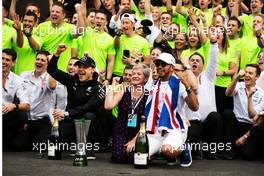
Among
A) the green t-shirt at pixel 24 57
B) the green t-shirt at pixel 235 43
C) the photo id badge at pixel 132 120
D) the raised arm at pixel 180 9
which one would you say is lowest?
the photo id badge at pixel 132 120

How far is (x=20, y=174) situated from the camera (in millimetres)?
6105

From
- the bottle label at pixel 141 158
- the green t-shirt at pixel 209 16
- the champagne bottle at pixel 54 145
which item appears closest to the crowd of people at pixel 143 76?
the green t-shirt at pixel 209 16

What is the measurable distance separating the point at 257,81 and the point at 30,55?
3.10 m

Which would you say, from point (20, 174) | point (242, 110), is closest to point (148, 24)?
point (242, 110)

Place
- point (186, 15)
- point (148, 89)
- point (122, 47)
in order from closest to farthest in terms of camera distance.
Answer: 1. point (148, 89)
2. point (122, 47)
3. point (186, 15)

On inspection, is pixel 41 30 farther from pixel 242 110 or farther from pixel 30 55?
pixel 242 110

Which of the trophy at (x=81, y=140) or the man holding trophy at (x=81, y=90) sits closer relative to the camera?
the trophy at (x=81, y=140)

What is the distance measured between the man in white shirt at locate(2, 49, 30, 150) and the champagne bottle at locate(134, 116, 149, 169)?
6.67ft

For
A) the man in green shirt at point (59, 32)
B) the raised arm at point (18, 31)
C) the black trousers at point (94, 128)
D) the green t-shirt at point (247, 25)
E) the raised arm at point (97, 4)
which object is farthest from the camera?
the raised arm at point (97, 4)

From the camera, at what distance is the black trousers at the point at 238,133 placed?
791cm

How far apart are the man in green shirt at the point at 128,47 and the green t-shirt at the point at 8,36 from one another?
1.43 m

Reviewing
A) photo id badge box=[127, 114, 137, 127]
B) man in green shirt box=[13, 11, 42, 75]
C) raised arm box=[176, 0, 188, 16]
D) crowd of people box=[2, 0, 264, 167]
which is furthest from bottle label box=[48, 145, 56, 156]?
raised arm box=[176, 0, 188, 16]

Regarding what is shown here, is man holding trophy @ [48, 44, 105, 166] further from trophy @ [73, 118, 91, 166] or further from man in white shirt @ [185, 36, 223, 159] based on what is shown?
man in white shirt @ [185, 36, 223, 159]

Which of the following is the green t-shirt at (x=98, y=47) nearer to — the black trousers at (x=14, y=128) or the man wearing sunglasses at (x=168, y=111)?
the black trousers at (x=14, y=128)
